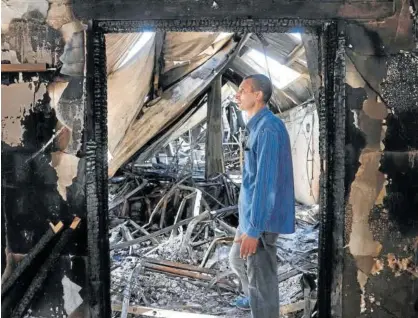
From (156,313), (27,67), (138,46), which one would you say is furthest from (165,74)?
(156,313)

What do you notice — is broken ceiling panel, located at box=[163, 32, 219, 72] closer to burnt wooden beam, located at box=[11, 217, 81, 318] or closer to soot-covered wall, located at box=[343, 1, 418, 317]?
soot-covered wall, located at box=[343, 1, 418, 317]

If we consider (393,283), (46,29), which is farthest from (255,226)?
(46,29)

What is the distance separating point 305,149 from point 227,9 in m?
5.69

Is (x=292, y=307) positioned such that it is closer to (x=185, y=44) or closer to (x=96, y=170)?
(x=96, y=170)

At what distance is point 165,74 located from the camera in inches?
212

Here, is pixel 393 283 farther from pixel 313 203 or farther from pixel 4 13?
pixel 313 203

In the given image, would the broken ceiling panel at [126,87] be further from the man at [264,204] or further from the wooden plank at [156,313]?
the wooden plank at [156,313]

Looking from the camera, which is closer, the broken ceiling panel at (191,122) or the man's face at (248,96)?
the man's face at (248,96)

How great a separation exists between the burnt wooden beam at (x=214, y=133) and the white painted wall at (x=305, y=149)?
1.65 m

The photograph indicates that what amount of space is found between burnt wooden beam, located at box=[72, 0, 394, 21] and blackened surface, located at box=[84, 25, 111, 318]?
15 cm

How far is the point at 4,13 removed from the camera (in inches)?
99.3

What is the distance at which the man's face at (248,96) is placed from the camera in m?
2.72

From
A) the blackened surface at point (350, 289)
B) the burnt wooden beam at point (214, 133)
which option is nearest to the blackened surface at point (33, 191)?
the blackened surface at point (350, 289)

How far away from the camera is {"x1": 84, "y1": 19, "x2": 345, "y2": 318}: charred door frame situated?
7.98 feet
